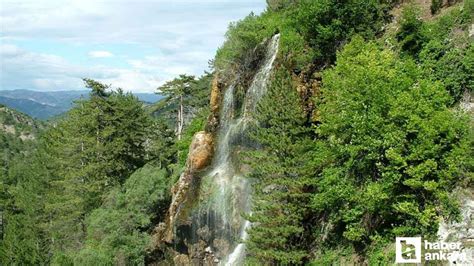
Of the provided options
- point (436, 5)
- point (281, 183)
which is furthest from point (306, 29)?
point (281, 183)

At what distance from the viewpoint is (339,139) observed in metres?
22.0

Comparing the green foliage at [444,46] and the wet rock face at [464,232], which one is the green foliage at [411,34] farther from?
the wet rock face at [464,232]

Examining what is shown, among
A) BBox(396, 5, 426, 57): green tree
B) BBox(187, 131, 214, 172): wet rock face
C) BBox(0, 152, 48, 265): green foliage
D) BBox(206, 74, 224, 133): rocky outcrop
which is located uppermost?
BBox(396, 5, 426, 57): green tree

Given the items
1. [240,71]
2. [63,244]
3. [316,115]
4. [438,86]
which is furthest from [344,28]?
[63,244]

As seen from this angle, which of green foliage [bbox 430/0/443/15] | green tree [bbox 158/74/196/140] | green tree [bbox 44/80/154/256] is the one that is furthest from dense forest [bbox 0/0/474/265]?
green tree [bbox 158/74/196/140]

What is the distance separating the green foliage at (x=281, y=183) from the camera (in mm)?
22516

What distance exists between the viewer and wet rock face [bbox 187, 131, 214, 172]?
31.8 metres

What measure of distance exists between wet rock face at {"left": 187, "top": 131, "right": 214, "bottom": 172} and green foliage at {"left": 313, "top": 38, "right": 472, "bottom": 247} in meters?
10.5

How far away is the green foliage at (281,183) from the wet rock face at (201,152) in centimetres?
816

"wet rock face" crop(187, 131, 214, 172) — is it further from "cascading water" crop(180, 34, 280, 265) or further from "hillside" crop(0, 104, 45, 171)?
"hillside" crop(0, 104, 45, 171)

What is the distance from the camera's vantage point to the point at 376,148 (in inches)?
778

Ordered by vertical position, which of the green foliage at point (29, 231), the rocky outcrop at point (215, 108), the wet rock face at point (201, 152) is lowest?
the green foliage at point (29, 231)

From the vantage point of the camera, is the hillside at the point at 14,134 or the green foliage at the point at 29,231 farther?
the hillside at the point at 14,134

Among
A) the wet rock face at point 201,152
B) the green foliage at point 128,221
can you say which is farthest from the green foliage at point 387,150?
the green foliage at point 128,221
